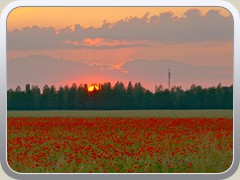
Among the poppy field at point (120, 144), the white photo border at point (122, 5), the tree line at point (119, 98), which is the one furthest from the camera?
the poppy field at point (120, 144)

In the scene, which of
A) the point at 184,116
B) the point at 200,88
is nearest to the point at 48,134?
the point at 184,116

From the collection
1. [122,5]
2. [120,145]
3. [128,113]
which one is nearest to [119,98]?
[128,113]

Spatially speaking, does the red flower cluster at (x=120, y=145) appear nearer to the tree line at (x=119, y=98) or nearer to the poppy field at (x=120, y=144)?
the poppy field at (x=120, y=144)

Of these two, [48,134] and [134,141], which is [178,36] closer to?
[134,141]

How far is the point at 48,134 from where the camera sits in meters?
6.43

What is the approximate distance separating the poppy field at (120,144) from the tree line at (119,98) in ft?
0.72

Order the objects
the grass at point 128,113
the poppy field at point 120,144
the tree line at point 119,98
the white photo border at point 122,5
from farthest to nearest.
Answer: the poppy field at point 120,144 → the grass at point 128,113 → the tree line at point 119,98 → the white photo border at point 122,5

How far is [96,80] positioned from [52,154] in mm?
1183

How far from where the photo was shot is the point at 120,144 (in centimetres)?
618

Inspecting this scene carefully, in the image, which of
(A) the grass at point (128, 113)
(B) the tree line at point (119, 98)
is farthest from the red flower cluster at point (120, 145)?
(B) the tree line at point (119, 98)

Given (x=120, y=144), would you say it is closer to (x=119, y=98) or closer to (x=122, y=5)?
(x=119, y=98)

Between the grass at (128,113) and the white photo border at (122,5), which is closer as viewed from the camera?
the white photo border at (122,5)

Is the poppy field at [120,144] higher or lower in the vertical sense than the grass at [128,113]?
lower

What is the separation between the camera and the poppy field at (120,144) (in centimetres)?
533
